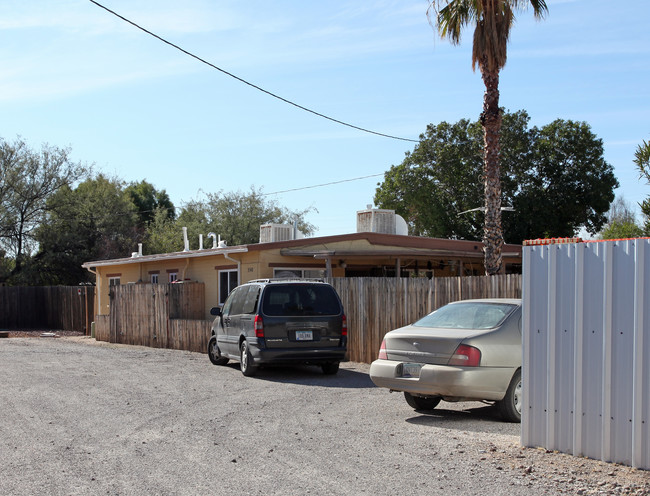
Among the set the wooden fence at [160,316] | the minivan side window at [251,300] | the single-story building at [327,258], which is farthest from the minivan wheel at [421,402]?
the single-story building at [327,258]

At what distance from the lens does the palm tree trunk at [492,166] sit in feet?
56.1

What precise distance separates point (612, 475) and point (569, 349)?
3.87 ft

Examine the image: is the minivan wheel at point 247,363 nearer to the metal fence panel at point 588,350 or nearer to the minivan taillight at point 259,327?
the minivan taillight at point 259,327

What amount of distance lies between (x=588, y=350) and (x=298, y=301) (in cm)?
752

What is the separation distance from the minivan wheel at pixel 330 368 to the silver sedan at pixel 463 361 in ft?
14.4

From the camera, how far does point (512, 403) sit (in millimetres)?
8836

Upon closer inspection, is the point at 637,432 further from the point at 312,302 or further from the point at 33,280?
the point at 33,280

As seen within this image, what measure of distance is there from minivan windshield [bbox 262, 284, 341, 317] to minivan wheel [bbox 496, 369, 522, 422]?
211 inches

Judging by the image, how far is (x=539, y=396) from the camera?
714 centimetres

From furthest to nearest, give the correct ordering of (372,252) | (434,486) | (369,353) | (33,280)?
(33,280) < (372,252) < (369,353) < (434,486)

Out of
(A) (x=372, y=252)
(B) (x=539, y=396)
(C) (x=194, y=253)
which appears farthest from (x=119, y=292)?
(B) (x=539, y=396)

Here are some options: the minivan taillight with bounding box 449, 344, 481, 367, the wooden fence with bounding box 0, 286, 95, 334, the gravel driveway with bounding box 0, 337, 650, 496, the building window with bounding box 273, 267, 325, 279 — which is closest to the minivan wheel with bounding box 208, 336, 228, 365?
the gravel driveway with bounding box 0, 337, 650, 496

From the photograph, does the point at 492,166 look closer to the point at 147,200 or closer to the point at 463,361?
the point at 463,361

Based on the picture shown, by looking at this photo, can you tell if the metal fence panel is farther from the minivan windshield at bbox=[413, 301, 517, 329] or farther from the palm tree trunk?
the palm tree trunk
